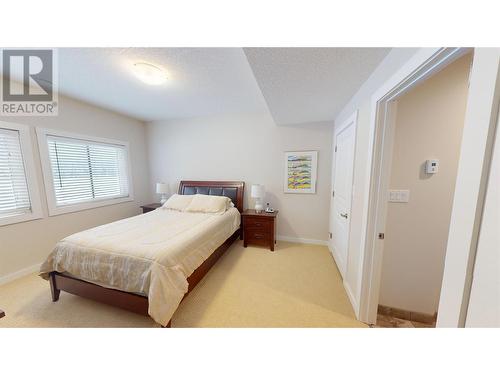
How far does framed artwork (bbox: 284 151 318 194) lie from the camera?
2836mm

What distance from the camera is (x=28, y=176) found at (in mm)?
2092

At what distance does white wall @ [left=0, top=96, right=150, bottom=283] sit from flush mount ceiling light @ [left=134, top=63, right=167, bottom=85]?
1.51 m

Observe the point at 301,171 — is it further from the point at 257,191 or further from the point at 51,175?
the point at 51,175

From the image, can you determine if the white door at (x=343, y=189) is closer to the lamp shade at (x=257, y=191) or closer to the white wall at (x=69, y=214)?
the lamp shade at (x=257, y=191)

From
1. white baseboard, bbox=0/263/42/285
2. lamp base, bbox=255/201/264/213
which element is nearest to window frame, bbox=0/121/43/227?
white baseboard, bbox=0/263/42/285

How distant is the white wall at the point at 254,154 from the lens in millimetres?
2855

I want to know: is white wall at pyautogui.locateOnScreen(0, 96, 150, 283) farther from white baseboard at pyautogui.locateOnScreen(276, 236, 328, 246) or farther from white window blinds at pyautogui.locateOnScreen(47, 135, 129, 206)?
white baseboard at pyautogui.locateOnScreen(276, 236, 328, 246)

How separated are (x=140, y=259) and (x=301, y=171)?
8.21 ft

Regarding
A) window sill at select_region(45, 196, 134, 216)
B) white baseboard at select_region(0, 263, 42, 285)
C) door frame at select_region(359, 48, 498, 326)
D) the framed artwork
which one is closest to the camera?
door frame at select_region(359, 48, 498, 326)

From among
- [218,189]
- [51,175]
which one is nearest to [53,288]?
[51,175]

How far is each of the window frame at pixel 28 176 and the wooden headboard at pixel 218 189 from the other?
72.3 inches

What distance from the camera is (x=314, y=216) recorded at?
2.93 metres

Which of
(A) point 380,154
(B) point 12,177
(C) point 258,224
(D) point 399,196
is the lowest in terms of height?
(C) point 258,224
